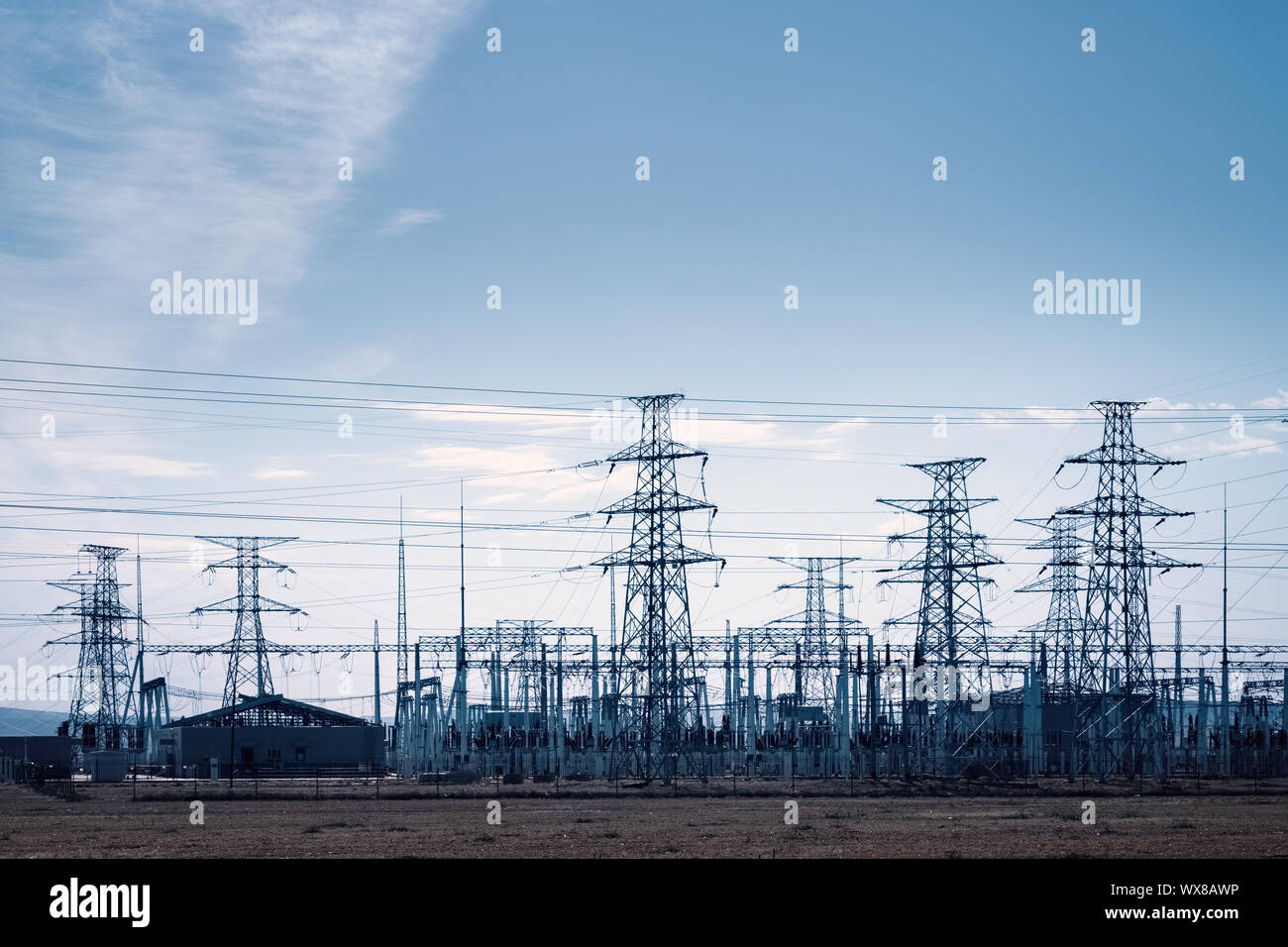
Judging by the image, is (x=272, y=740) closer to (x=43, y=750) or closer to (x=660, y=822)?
(x=43, y=750)

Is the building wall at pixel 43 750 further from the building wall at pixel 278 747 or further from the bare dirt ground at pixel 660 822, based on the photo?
the bare dirt ground at pixel 660 822

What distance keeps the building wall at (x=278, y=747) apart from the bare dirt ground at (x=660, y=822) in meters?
25.0

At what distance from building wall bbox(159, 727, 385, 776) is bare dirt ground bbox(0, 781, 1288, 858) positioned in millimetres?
24993

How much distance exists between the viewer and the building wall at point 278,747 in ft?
273

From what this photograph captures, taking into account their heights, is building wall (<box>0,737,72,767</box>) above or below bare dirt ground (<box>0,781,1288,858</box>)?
below

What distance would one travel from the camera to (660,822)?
120ft

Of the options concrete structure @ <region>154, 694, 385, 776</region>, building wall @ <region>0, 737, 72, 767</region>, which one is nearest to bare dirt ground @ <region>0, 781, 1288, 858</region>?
concrete structure @ <region>154, 694, 385, 776</region>

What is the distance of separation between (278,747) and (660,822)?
52.9 meters

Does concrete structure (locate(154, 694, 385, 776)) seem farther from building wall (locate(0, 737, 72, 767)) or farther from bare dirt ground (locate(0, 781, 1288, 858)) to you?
bare dirt ground (locate(0, 781, 1288, 858))

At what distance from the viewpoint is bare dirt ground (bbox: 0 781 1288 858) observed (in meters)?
28.6

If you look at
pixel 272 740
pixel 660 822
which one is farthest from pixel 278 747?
pixel 660 822

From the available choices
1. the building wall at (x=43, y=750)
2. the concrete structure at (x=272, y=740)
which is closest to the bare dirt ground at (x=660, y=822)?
the concrete structure at (x=272, y=740)
